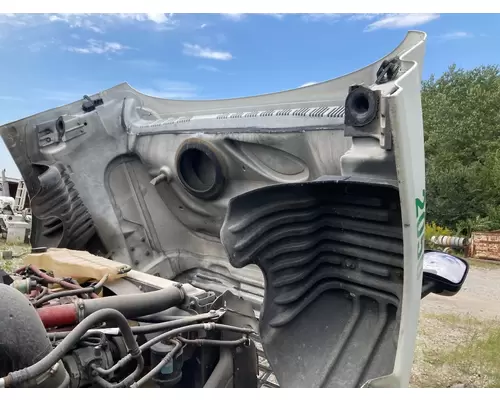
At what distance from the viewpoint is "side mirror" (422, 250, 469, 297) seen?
1878mm

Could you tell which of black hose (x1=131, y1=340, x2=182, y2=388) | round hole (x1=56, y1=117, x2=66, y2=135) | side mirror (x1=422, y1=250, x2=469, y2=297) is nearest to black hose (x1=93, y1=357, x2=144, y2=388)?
black hose (x1=131, y1=340, x2=182, y2=388)

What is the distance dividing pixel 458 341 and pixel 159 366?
3482 mm

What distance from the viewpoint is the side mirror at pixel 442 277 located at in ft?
6.16

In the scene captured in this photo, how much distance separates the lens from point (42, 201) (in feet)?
9.78

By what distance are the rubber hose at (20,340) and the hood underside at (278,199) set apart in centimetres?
66

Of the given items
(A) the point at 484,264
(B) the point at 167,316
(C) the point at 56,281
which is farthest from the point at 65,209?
(A) the point at 484,264

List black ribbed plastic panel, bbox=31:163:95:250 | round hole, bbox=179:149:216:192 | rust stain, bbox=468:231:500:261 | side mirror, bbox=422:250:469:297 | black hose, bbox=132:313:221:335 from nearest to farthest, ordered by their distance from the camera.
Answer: black hose, bbox=132:313:221:335
side mirror, bbox=422:250:469:297
round hole, bbox=179:149:216:192
black ribbed plastic panel, bbox=31:163:95:250
rust stain, bbox=468:231:500:261

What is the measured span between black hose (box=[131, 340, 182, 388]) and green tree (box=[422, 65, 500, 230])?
39.4ft

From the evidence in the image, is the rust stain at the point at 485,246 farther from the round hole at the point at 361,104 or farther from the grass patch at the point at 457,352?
the round hole at the point at 361,104

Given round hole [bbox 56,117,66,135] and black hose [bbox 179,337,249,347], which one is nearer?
black hose [bbox 179,337,249,347]

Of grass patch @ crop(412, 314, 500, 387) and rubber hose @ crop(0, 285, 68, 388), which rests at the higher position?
rubber hose @ crop(0, 285, 68, 388)

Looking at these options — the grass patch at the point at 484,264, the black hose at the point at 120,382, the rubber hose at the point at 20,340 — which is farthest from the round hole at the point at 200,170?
the grass patch at the point at 484,264

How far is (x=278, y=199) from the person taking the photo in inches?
69.1

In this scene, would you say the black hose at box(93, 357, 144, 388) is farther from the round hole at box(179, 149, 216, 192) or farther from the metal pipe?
the round hole at box(179, 149, 216, 192)
